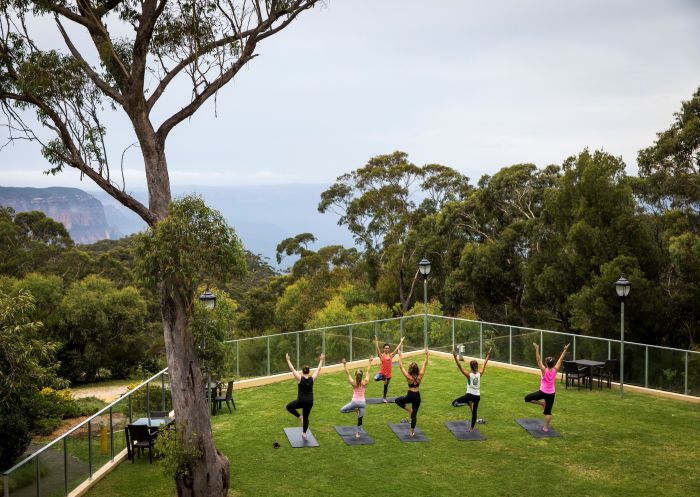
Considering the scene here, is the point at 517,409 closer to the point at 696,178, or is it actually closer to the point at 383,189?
the point at 696,178

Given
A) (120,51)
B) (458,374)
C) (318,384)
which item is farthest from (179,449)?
(458,374)

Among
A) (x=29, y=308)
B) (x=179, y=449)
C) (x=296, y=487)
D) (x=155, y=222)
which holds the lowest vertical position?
(x=296, y=487)

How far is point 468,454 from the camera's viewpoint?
1503cm

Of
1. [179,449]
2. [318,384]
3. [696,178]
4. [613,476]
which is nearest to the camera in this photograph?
[179,449]

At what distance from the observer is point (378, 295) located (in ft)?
161

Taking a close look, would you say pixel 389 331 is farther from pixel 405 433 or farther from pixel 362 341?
pixel 405 433

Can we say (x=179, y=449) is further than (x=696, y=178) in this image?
No

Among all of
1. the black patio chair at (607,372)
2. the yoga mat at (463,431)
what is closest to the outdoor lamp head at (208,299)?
the yoga mat at (463,431)

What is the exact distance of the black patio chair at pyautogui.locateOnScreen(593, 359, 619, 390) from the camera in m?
20.6

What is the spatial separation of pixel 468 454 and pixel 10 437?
32.4ft

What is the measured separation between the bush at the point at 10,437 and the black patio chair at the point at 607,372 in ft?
49.1

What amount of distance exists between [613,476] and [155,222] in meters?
9.67

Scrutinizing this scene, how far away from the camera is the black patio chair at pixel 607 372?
67.6ft

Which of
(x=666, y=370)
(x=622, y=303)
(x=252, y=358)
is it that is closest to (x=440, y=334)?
(x=252, y=358)
